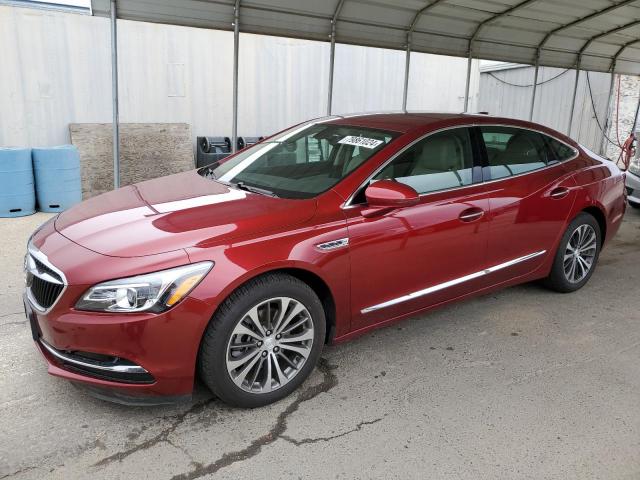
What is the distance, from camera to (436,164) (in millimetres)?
3625

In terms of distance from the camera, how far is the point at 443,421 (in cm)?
284

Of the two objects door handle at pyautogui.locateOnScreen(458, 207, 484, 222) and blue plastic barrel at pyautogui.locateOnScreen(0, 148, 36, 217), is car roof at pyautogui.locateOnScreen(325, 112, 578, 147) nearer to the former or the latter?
door handle at pyautogui.locateOnScreen(458, 207, 484, 222)

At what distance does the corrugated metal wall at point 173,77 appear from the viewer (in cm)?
848

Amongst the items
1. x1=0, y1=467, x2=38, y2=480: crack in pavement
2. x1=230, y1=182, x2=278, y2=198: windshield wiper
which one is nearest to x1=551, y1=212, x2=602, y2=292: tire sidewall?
x1=230, y1=182, x2=278, y2=198: windshield wiper

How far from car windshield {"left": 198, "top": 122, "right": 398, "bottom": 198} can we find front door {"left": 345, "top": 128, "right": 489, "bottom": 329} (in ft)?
0.81

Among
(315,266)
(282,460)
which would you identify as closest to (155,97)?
(315,266)

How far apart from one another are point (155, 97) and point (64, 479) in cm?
841

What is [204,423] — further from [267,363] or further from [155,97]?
[155,97]

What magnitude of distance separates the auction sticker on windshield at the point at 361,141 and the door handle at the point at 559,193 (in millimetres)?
1603

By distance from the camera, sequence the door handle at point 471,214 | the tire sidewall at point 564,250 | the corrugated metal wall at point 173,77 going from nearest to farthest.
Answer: the door handle at point 471,214
the tire sidewall at point 564,250
the corrugated metal wall at point 173,77

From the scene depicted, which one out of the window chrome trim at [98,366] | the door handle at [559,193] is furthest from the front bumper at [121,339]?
the door handle at [559,193]

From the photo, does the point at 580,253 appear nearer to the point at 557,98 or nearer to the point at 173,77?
the point at 173,77

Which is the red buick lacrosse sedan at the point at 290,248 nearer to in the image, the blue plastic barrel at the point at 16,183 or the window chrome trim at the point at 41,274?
the window chrome trim at the point at 41,274

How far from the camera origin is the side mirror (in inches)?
122
